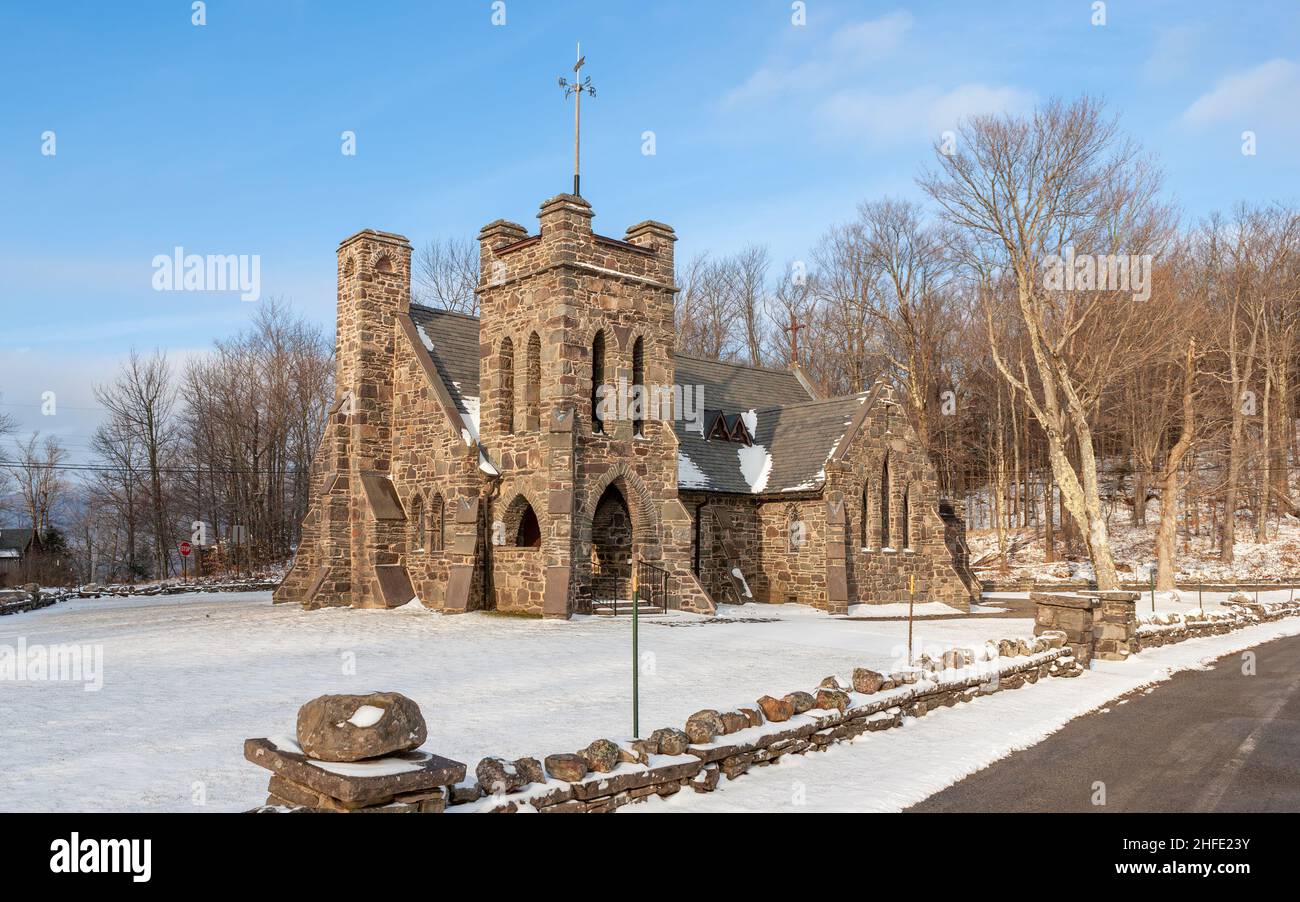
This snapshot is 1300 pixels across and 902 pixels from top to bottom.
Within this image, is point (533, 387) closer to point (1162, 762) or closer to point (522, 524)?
point (522, 524)

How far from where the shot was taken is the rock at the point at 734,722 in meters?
8.37

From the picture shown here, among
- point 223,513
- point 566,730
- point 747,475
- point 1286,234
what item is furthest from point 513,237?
point 1286,234

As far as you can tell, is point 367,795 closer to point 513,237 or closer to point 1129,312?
point 513,237

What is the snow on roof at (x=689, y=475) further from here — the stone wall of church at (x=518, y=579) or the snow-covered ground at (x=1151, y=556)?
the snow-covered ground at (x=1151, y=556)

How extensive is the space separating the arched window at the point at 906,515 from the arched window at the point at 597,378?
10115 millimetres

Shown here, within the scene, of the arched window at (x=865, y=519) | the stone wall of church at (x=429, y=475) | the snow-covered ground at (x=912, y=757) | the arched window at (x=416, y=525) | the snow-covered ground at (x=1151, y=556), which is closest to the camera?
the snow-covered ground at (x=912, y=757)

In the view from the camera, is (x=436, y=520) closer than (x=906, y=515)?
Yes

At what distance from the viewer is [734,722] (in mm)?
8453

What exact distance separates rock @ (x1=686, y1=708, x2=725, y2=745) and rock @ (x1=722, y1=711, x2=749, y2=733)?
0.11m

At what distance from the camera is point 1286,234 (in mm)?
42562

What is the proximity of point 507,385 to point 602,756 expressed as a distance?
55.4 ft

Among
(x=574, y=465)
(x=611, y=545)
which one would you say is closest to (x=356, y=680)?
(x=574, y=465)

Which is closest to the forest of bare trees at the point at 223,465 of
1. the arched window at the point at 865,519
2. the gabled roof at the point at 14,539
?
the gabled roof at the point at 14,539
